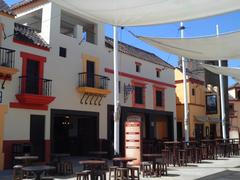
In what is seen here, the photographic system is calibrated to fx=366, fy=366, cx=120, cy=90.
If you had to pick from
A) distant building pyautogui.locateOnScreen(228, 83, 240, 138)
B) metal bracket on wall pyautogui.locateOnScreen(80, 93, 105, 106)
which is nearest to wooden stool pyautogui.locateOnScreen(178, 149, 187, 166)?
metal bracket on wall pyautogui.locateOnScreen(80, 93, 105, 106)

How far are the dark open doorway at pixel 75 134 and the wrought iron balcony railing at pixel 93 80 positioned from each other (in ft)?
5.57

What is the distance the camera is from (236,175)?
1424 centimetres

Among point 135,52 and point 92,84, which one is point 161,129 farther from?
point 92,84

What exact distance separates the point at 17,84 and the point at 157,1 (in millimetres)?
9826

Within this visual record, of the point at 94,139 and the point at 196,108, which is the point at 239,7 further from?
the point at 196,108

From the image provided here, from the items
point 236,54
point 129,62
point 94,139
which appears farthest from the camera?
point 129,62

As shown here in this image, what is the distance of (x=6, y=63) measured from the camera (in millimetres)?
16406

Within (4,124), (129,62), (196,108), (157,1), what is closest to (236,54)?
(157,1)

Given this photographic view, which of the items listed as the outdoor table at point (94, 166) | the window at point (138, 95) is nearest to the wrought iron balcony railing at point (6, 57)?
the outdoor table at point (94, 166)

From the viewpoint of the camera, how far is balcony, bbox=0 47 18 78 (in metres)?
16.0

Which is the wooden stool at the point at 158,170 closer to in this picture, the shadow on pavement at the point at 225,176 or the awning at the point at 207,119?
the shadow on pavement at the point at 225,176

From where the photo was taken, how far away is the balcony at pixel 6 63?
52.5 ft

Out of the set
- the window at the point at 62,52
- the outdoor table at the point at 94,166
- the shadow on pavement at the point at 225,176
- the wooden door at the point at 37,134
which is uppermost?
the window at the point at 62,52

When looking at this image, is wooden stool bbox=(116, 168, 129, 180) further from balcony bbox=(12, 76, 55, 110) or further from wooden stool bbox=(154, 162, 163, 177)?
balcony bbox=(12, 76, 55, 110)
